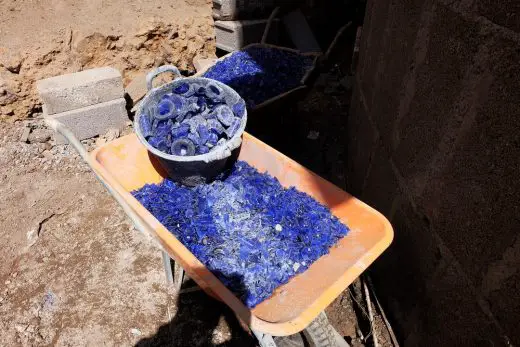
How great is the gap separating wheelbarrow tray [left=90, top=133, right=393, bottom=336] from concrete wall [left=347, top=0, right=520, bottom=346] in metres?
0.38

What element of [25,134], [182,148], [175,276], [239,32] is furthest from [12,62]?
[175,276]

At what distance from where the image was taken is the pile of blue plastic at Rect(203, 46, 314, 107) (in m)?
4.39

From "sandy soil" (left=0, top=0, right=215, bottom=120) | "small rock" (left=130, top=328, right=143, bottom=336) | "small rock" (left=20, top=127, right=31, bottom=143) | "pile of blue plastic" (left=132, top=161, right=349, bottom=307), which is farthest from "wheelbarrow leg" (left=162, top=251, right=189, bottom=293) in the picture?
"sandy soil" (left=0, top=0, right=215, bottom=120)

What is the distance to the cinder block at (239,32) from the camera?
546 centimetres

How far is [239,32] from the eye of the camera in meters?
5.46

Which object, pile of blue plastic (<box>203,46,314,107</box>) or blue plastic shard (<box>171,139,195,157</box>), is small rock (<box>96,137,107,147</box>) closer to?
pile of blue plastic (<box>203,46,314,107</box>)

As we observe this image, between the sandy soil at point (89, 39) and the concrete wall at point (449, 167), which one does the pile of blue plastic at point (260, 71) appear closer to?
the sandy soil at point (89, 39)

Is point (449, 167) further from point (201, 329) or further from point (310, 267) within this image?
point (201, 329)

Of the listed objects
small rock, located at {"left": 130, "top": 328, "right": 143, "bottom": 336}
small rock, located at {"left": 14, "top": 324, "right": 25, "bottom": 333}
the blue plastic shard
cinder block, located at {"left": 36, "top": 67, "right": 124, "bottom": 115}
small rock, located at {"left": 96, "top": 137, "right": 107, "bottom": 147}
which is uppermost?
the blue plastic shard

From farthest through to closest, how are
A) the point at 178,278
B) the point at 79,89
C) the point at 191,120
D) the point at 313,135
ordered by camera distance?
the point at 313,135 < the point at 79,89 < the point at 178,278 < the point at 191,120

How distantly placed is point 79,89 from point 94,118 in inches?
16.7

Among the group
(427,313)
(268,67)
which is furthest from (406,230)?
(268,67)

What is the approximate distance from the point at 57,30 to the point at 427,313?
5561mm

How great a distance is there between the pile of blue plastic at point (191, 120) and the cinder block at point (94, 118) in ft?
7.37
